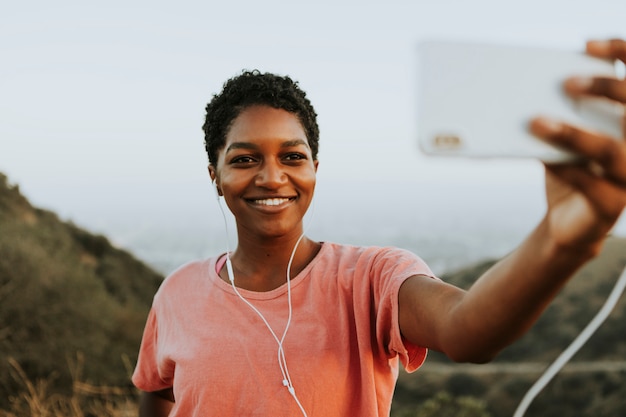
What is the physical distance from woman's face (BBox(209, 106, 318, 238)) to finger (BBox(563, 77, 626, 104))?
92 centimetres

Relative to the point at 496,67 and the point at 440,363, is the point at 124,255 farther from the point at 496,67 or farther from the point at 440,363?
the point at 496,67

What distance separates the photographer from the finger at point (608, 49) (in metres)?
0.97

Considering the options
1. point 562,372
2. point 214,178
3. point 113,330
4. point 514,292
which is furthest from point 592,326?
point 562,372

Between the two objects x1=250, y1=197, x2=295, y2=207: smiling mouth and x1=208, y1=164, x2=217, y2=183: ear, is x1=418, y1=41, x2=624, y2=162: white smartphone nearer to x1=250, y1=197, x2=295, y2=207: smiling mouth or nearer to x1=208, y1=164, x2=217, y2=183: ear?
x1=250, y1=197, x2=295, y2=207: smiling mouth

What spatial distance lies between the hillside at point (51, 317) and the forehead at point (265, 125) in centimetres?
469

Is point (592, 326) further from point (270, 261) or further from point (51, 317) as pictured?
point (51, 317)

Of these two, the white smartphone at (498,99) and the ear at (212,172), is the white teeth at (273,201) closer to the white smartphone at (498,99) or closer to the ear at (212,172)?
the ear at (212,172)

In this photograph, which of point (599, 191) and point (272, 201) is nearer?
point (599, 191)

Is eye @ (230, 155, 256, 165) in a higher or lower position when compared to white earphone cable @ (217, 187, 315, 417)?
higher

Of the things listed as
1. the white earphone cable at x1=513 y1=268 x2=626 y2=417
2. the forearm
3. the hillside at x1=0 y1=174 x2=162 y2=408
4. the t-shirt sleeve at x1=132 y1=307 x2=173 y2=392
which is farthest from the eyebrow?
the hillside at x1=0 y1=174 x2=162 y2=408

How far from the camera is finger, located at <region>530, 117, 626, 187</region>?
2.84ft

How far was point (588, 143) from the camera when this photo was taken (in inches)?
34.0

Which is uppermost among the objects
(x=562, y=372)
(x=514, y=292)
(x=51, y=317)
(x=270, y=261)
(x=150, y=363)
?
(x=514, y=292)

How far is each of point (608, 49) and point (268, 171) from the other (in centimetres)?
95
